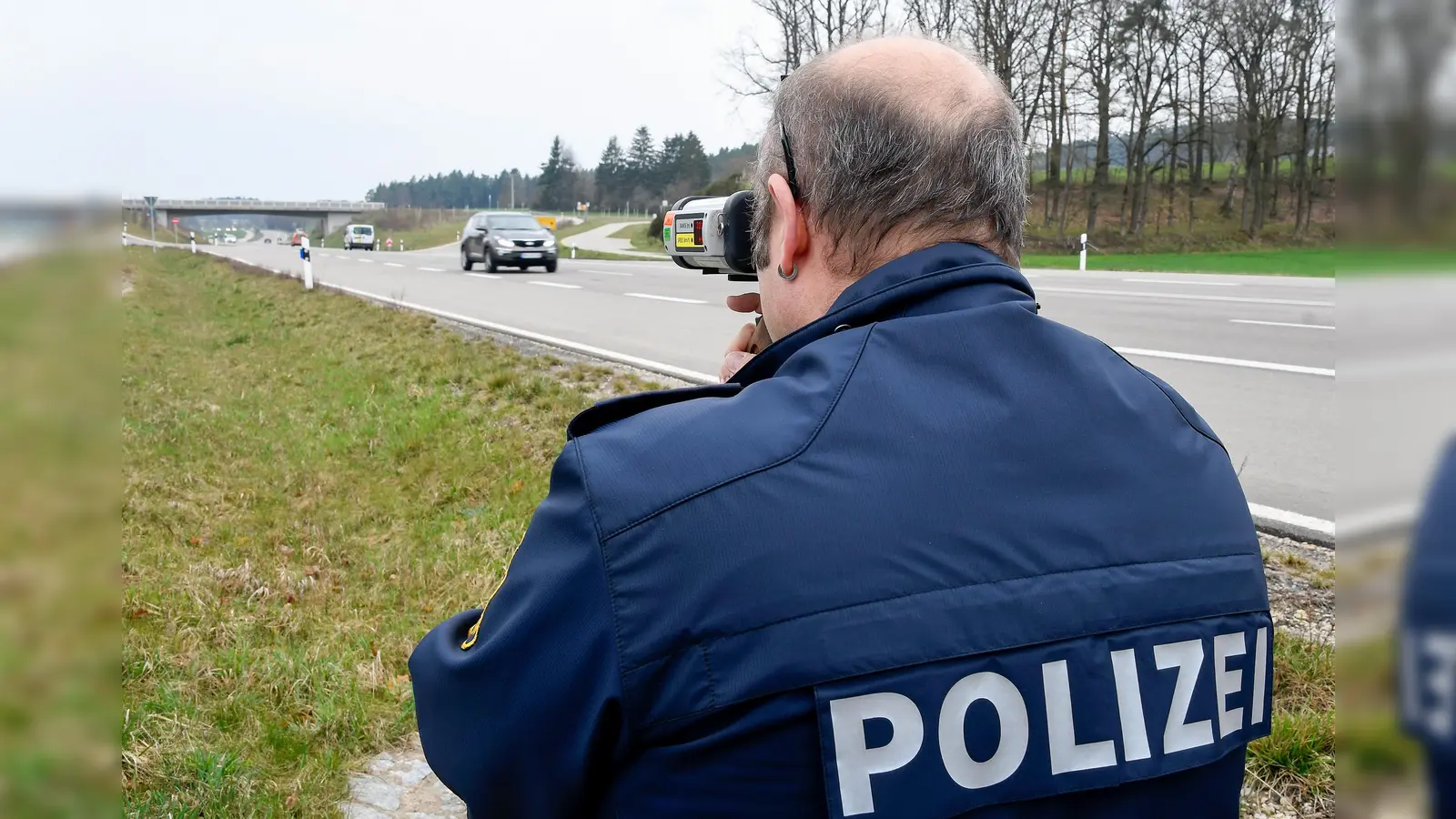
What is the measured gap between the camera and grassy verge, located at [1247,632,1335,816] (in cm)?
252

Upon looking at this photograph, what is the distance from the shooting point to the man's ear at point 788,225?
1.60m

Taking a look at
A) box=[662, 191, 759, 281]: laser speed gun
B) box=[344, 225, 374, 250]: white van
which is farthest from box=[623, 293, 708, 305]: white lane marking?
box=[344, 225, 374, 250]: white van

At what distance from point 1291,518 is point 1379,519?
4710 millimetres

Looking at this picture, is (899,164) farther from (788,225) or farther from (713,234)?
(713,234)

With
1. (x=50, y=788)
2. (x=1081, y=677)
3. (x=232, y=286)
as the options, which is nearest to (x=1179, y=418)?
(x=1081, y=677)

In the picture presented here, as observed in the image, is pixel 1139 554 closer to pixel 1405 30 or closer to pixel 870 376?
pixel 870 376

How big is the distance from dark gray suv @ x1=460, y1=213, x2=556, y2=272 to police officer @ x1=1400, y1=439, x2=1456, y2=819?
2130 centimetres

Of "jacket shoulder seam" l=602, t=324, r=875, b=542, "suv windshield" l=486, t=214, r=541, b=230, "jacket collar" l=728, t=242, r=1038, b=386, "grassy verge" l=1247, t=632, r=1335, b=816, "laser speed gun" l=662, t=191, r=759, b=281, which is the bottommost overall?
"grassy verge" l=1247, t=632, r=1335, b=816

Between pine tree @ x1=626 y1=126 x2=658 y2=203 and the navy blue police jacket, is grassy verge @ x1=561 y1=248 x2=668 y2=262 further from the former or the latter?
pine tree @ x1=626 y1=126 x2=658 y2=203

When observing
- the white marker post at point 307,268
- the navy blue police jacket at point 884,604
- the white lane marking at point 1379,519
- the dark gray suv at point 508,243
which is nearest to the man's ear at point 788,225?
the navy blue police jacket at point 884,604

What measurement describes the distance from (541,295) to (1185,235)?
34.6 metres

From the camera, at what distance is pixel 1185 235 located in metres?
42.1

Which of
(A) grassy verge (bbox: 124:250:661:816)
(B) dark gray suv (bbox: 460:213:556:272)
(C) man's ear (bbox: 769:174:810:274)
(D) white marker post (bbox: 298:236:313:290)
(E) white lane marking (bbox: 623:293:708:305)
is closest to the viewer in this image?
(C) man's ear (bbox: 769:174:810:274)

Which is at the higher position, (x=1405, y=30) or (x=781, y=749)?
(x=1405, y=30)
